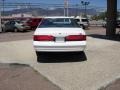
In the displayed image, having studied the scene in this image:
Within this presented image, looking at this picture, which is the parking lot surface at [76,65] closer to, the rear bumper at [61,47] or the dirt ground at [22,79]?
the dirt ground at [22,79]

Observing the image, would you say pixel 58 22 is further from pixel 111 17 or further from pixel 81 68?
pixel 111 17

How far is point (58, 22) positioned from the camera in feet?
45.8

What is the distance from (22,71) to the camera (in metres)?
11.2

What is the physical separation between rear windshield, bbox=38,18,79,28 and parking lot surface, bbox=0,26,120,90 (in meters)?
1.23

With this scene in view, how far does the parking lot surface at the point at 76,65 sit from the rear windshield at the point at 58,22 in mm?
1235

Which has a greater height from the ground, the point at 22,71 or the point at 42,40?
the point at 42,40

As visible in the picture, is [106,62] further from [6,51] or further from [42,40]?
[6,51]

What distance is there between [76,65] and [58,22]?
2.59 m

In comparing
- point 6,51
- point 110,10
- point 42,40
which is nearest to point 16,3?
point 110,10

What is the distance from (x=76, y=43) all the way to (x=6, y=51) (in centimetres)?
509

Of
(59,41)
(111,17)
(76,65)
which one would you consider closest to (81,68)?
(76,65)

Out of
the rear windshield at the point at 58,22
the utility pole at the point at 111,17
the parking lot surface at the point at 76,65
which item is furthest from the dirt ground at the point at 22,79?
the utility pole at the point at 111,17

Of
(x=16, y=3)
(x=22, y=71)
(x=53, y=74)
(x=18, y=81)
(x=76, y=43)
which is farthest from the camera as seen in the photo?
(x=16, y=3)

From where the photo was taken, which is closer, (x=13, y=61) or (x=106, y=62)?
(x=106, y=62)
